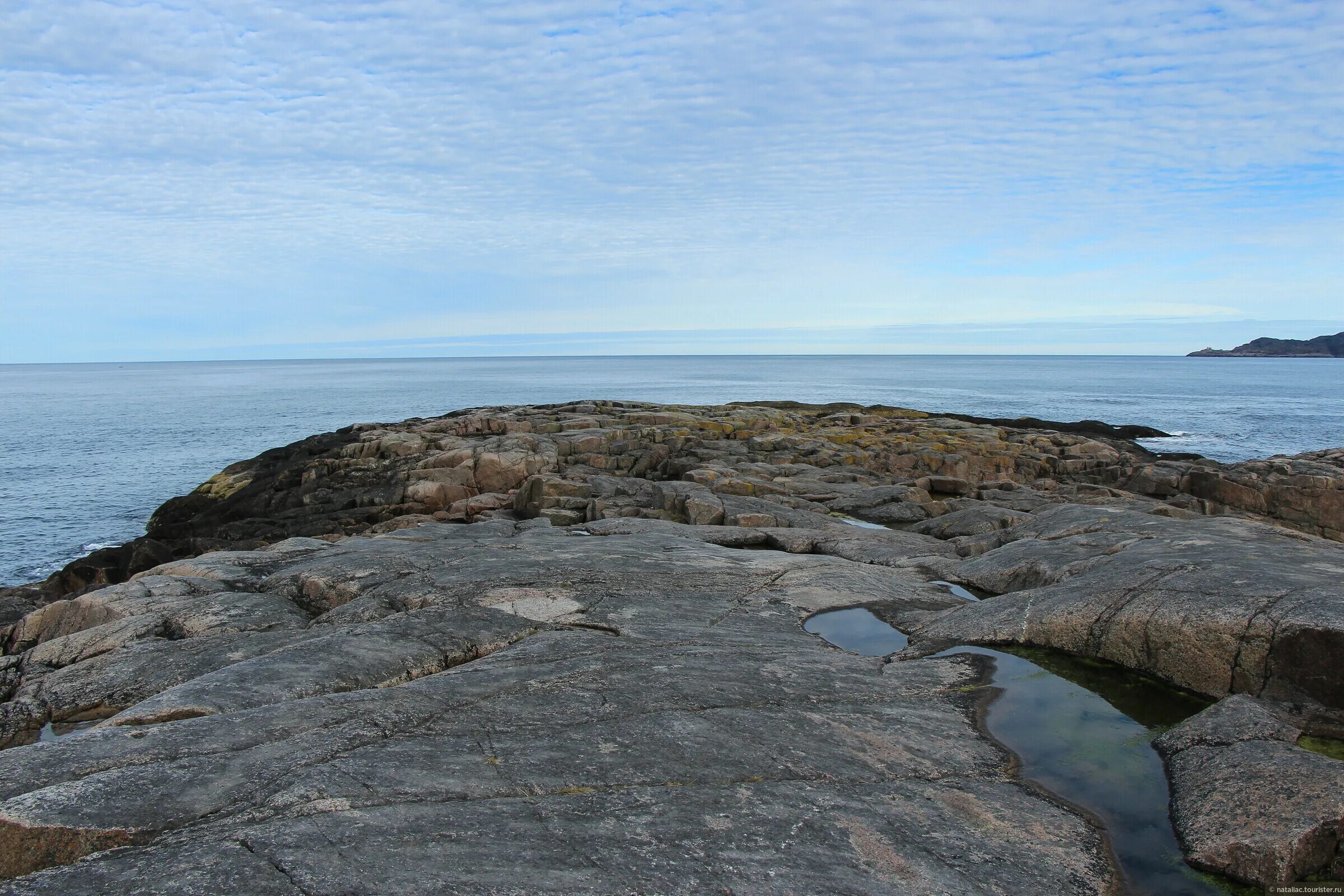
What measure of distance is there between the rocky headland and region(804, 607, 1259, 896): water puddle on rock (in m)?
0.20

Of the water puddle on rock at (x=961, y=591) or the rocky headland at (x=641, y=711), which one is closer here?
the rocky headland at (x=641, y=711)

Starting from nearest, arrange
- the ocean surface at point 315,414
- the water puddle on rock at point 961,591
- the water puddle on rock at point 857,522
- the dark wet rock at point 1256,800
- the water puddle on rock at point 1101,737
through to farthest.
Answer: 1. the dark wet rock at point 1256,800
2. the water puddle on rock at point 1101,737
3. the water puddle on rock at point 961,591
4. the water puddle on rock at point 857,522
5. the ocean surface at point 315,414

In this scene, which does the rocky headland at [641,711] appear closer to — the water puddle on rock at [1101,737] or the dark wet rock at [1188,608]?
the dark wet rock at [1188,608]

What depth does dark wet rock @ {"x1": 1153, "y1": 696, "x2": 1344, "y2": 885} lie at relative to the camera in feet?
21.7

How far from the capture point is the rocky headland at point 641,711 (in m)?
6.15

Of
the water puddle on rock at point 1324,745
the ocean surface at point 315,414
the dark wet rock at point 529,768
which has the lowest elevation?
the ocean surface at point 315,414

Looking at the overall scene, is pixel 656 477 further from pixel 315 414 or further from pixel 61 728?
pixel 315 414

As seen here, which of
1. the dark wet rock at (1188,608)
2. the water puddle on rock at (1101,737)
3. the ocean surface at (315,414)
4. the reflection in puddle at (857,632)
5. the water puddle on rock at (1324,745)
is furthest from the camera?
the ocean surface at (315,414)

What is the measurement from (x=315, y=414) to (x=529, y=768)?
105 m

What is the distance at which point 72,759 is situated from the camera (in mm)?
7398

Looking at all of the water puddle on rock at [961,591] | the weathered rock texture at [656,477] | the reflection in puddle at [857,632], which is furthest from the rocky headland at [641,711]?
the weathered rock texture at [656,477]

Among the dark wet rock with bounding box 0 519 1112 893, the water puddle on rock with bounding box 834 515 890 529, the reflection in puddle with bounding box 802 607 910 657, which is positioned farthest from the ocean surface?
the reflection in puddle with bounding box 802 607 910 657

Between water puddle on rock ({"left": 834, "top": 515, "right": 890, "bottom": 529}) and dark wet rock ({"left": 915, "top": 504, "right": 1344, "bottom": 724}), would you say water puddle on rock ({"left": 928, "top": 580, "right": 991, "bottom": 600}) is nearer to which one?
dark wet rock ({"left": 915, "top": 504, "right": 1344, "bottom": 724})

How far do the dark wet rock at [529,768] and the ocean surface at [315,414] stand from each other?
27513mm
